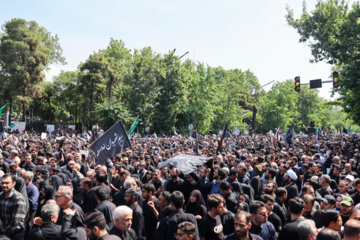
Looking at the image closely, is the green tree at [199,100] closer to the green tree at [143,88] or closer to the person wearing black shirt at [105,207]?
the green tree at [143,88]

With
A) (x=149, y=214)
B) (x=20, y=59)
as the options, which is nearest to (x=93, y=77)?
(x=20, y=59)

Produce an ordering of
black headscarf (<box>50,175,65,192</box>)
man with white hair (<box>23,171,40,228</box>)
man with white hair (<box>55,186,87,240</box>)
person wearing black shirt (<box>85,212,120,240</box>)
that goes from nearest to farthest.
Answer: person wearing black shirt (<box>85,212,120,240</box>) < man with white hair (<box>55,186,87,240</box>) < man with white hair (<box>23,171,40,228</box>) < black headscarf (<box>50,175,65,192</box>)

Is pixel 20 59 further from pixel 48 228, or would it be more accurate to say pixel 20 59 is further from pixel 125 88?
pixel 48 228

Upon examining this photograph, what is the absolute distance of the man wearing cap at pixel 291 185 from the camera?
721 cm

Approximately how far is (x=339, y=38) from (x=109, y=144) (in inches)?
795

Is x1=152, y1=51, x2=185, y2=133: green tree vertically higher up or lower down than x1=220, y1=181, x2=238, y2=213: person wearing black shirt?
higher up

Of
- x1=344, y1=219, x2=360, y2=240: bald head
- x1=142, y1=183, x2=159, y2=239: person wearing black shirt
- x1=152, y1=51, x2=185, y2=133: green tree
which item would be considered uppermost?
x1=152, y1=51, x2=185, y2=133: green tree

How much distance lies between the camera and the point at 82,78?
171 ft

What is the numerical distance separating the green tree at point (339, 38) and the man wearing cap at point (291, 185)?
12691 mm

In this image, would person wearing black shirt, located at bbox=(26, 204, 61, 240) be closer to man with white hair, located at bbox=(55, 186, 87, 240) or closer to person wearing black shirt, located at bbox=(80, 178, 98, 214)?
man with white hair, located at bbox=(55, 186, 87, 240)

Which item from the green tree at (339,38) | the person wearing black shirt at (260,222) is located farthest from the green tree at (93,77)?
the person wearing black shirt at (260,222)

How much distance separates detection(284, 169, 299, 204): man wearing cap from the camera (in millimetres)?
7207

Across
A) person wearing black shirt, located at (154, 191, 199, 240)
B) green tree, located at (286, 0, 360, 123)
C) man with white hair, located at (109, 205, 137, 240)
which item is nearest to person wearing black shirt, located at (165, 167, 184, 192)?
person wearing black shirt, located at (154, 191, 199, 240)

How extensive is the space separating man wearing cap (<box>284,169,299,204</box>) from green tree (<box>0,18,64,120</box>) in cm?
4951
